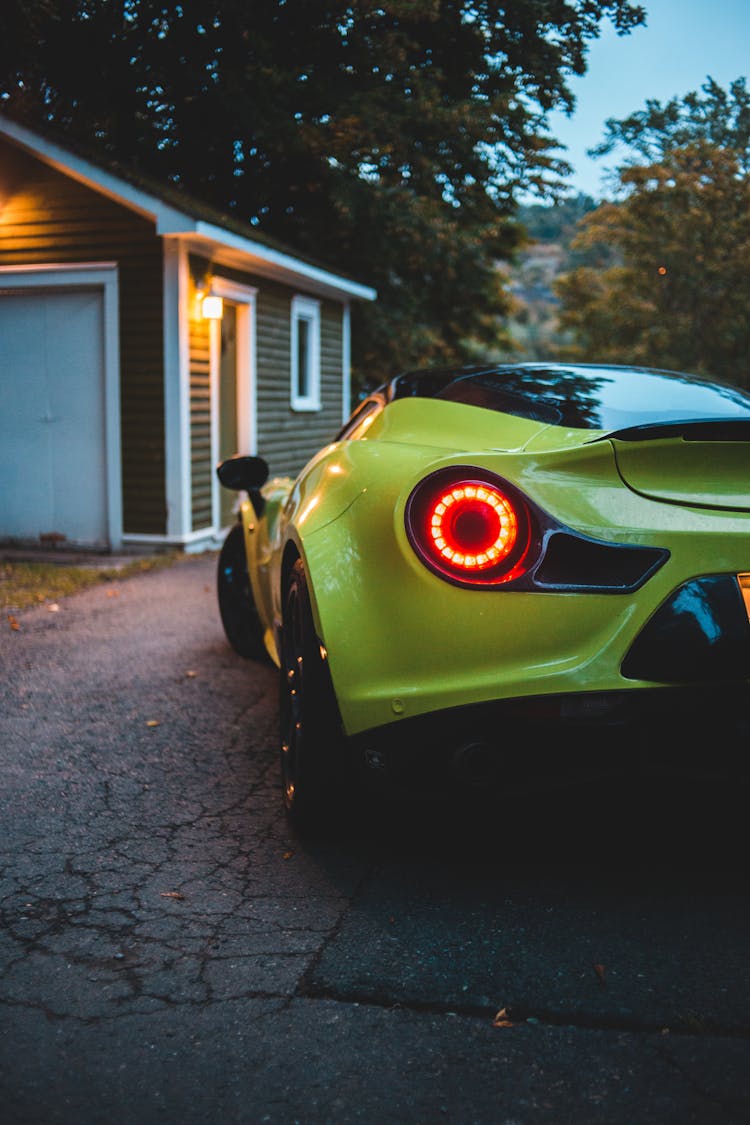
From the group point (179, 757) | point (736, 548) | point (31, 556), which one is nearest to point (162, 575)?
point (31, 556)

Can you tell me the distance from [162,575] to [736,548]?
7173 mm

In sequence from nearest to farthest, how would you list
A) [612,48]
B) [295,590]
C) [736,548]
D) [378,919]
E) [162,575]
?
[736,548] < [378,919] < [295,590] < [162,575] < [612,48]

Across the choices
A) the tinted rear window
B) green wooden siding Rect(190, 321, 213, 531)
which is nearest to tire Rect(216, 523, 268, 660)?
the tinted rear window

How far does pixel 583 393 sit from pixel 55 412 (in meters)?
8.70

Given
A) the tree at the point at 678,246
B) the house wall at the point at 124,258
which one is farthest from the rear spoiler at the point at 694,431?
the tree at the point at 678,246

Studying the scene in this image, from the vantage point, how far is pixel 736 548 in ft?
8.62

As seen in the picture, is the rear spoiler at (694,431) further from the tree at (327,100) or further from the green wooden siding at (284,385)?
the tree at (327,100)

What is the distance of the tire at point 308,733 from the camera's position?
10.0ft

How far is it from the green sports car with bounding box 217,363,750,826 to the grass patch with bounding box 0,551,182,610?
17.1ft

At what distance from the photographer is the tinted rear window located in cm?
322

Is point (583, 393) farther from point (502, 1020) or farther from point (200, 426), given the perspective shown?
point (200, 426)

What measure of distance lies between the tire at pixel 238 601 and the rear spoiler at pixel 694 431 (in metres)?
3.01

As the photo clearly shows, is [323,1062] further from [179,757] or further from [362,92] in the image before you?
[362,92]

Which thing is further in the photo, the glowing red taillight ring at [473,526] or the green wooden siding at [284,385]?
the green wooden siding at [284,385]
